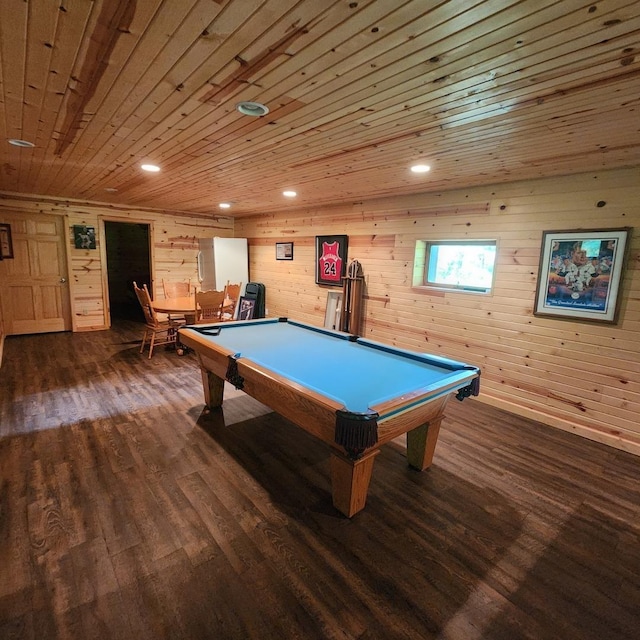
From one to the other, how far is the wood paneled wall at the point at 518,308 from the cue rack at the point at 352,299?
0.12 metres

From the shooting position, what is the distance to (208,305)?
4.89 m

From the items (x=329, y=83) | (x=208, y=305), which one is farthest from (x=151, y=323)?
(x=329, y=83)

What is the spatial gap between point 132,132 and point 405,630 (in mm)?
3217

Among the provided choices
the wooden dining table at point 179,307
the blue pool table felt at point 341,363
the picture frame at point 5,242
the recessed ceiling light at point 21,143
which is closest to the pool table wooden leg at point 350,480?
the blue pool table felt at point 341,363

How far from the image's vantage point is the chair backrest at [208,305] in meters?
4.79

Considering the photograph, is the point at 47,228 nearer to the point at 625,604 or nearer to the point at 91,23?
the point at 91,23

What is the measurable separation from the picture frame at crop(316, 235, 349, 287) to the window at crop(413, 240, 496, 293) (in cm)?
124

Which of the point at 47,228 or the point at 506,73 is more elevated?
the point at 506,73

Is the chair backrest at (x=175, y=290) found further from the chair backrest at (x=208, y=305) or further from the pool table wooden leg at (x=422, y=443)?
the pool table wooden leg at (x=422, y=443)

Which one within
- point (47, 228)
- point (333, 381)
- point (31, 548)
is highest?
point (47, 228)

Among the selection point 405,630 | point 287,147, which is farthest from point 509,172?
point 405,630

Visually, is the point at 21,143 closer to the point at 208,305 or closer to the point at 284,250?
the point at 208,305

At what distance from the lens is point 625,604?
1553 millimetres

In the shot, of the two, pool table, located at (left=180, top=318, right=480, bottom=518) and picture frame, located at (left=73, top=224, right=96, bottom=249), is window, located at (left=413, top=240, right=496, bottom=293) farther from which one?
picture frame, located at (left=73, top=224, right=96, bottom=249)
